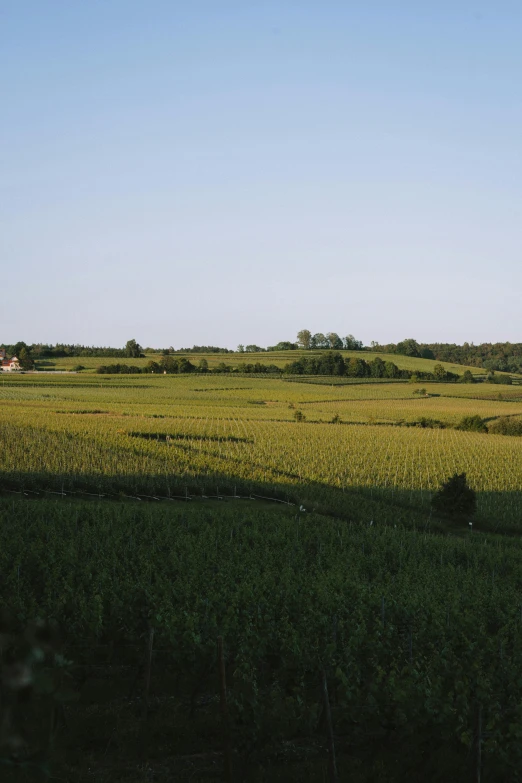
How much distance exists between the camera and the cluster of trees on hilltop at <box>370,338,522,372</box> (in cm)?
15312

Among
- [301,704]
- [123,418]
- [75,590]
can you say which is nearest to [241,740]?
[301,704]

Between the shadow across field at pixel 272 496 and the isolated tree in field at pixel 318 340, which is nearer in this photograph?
the shadow across field at pixel 272 496

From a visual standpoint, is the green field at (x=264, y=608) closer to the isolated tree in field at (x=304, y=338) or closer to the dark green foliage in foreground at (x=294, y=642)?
the dark green foliage in foreground at (x=294, y=642)

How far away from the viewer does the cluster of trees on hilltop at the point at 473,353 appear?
153 m

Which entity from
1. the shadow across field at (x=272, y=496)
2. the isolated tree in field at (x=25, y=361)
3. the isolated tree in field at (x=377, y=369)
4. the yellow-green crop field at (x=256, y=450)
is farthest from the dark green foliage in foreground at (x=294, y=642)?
the isolated tree in field at (x=377, y=369)

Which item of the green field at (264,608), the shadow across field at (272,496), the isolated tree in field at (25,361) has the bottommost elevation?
the shadow across field at (272,496)

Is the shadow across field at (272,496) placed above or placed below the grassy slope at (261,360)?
below

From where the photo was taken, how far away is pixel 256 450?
41000mm

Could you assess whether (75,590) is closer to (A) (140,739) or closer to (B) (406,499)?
(A) (140,739)

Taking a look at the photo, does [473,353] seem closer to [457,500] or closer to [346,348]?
[346,348]

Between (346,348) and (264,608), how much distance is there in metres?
147

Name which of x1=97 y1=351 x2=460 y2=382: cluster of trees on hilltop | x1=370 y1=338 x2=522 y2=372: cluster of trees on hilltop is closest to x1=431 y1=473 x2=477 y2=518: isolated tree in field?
x1=97 y1=351 x2=460 y2=382: cluster of trees on hilltop

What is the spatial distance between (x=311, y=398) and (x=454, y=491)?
187 feet

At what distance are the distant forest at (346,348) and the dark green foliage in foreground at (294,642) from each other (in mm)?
118167
